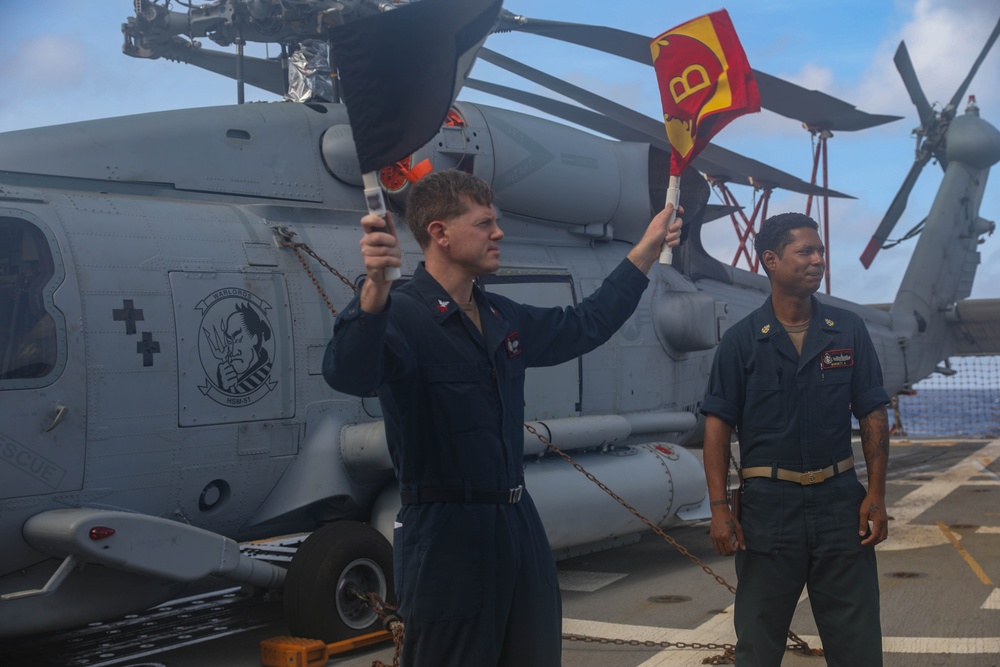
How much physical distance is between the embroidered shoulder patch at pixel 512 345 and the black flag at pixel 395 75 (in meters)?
0.65

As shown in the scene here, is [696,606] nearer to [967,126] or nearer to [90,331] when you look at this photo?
[90,331]

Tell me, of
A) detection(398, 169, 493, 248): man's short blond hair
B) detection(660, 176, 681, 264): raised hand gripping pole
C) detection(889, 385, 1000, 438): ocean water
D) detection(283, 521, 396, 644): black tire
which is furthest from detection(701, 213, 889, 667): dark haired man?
detection(889, 385, 1000, 438): ocean water

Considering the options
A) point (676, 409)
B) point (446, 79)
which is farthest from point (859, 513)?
point (676, 409)

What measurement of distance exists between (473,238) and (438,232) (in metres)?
0.11

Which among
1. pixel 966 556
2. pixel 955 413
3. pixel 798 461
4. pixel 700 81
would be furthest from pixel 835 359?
pixel 955 413

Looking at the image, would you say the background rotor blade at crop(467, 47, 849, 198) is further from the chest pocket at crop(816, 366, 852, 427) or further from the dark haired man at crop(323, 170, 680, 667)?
the dark haired man at crop(323, 170, 680, 667)

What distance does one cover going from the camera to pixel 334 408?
19.9 feet

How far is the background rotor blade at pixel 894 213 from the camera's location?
1393cm

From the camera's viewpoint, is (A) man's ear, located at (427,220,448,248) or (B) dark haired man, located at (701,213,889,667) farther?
(B) dark haired man, located at (701,213,889,667)

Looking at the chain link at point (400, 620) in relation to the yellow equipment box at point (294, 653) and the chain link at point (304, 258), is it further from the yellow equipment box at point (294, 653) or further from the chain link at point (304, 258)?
the yellow equipment box at point (294, 653)

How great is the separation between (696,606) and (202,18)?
5455 mm

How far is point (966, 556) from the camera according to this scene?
7.35m

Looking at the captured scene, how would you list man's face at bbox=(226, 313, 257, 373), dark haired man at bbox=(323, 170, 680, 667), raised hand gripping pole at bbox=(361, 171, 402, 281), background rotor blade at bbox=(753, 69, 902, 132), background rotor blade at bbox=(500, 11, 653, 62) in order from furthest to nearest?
1. background rotor blade at bbox=(753, 69, 902, 132)
2. background rotor blade at bbox=(500, 11, 653, 62)
3. man's face at bbox=(226, 313, 257, 373)
4. dark haired man at bbox=(323, 170, 680, 667)
5. raised hand gripping pole at bbox=(361, 171, 402, 281)

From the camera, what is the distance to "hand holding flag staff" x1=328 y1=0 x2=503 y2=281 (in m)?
2.51
